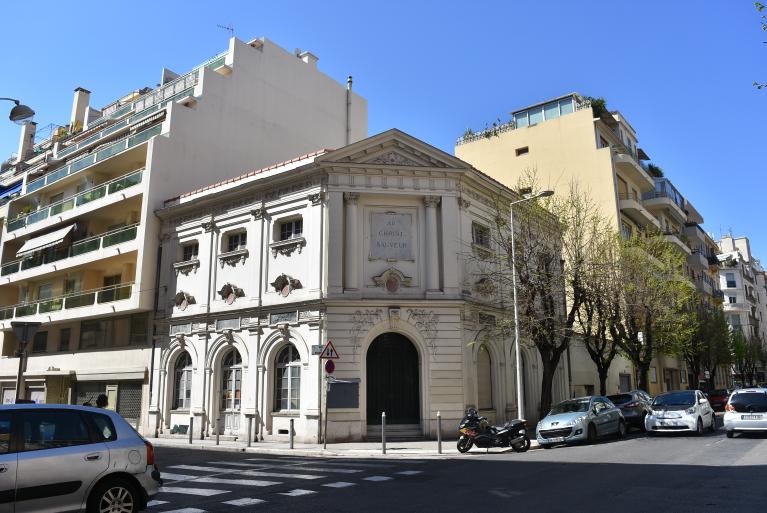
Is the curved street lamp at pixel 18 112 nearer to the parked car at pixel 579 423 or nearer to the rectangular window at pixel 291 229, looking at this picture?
the rectangular window at pixel 291 229

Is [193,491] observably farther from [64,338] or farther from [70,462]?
[64,338]

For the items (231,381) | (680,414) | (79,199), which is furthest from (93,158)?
(680,414)

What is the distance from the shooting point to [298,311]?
21047 millimetres

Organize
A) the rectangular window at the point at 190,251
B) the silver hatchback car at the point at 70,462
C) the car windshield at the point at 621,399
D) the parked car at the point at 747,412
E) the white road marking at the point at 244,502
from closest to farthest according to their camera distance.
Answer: the silver hatchback car at the point at 70,462 → the white road marking at the point at 244,502 → the parked car at the point at 747,412 → the car windshield at the point at 621,399 → the rectangular window at the point at 190,251

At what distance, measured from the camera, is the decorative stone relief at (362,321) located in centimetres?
2025

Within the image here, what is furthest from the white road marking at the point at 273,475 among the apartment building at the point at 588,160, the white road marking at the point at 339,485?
the apartment building at the point at 588,160

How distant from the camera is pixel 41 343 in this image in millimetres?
32781

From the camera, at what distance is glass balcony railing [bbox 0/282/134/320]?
26.8 meters

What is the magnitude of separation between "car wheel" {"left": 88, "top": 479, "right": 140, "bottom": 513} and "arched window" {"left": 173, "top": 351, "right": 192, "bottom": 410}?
692 inches

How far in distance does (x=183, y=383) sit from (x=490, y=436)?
46.6 ft

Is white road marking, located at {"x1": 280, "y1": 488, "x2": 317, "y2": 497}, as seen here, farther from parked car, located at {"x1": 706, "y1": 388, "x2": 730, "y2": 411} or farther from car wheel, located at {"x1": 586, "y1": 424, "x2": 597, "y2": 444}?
parked car, located at {"x1": 706, "y1": 388, "x2": 730, "y2": 411}

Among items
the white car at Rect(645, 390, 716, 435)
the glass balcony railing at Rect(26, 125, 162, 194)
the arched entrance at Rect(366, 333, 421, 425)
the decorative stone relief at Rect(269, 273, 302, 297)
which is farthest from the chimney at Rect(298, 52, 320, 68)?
the white car at Rect(645, 390, 716, 435)

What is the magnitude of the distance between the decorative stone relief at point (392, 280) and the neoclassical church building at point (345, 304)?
40 mm

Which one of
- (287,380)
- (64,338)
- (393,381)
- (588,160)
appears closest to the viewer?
(393,381)
